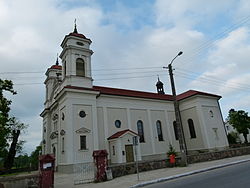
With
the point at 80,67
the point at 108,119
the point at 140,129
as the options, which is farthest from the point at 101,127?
the point at 80,67

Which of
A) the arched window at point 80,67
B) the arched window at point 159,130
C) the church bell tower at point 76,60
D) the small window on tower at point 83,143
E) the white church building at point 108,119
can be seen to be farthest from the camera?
the arched window at point 159,130

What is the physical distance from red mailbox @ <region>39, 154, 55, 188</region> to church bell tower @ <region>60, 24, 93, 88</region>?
12.5 m

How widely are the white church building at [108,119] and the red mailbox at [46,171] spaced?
8.78 meters

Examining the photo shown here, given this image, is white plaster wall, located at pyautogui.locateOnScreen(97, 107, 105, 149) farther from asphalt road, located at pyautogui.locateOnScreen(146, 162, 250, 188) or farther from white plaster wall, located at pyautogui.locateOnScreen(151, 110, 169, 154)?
asphalt road, located at pyautogui.locateOnScreen(146, 162, 250, 188)

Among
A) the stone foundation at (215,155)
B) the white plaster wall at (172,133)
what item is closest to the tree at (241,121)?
the white plaster wall at (172,133)

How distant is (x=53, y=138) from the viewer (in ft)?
78.9

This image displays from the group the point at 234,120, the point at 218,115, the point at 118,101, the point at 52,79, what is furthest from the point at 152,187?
the point at 234,120

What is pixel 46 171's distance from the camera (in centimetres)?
988

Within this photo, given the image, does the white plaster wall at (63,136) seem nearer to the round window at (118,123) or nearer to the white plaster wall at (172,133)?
the round window at (118,123)

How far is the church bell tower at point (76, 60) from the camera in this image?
22058 mm

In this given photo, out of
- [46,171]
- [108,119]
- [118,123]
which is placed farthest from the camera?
[118,123]

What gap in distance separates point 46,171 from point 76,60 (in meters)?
15.5

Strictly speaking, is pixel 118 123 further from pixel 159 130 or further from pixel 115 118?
pixel 159 130

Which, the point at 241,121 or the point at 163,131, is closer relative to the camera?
the point at 163,131
